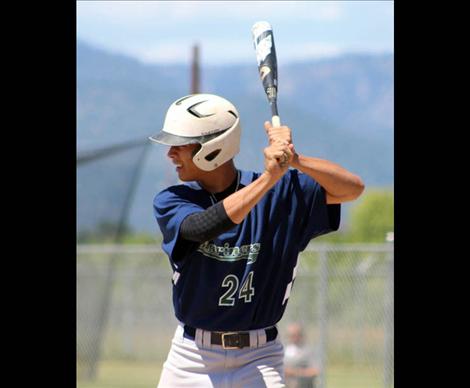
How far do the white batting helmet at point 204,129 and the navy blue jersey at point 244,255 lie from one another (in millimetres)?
236

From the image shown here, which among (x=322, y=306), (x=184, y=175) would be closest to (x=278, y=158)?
(x=184, y=175)

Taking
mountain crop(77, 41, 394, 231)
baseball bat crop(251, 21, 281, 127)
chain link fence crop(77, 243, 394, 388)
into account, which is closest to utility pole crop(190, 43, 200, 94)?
mountain crop(77, 41, 394, 231)

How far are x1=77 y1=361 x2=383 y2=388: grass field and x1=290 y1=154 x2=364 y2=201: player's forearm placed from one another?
25.8 feet

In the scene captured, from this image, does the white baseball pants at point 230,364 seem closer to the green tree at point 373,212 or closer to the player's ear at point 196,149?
the player's ear at point 196,149

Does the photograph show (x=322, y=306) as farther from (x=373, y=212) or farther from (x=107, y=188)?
(x=373, y=212)

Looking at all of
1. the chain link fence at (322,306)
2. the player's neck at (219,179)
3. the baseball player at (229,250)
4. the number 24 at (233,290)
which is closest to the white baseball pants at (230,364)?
the baseball player at (229,250)

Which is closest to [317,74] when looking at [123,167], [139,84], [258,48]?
[139,84]

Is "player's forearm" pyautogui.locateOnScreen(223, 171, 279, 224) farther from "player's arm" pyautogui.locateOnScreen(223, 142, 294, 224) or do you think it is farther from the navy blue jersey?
the navy blue jersey

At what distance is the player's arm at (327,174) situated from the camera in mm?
4688

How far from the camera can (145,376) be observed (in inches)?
565

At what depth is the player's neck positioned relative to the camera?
4.99m
